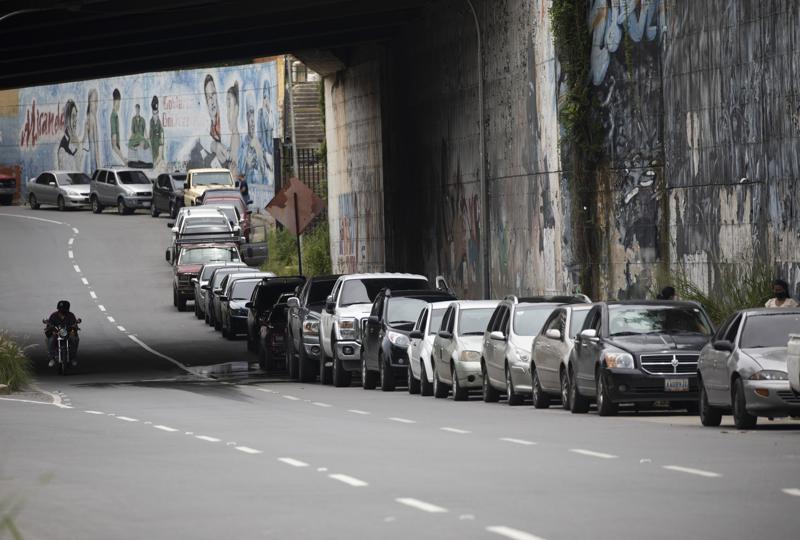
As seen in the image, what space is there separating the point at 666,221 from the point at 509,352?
8.50 metres

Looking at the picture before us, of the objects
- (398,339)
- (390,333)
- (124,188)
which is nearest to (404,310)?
(398,339)

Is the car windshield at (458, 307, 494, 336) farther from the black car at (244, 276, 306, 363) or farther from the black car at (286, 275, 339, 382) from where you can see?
the black car at (244, 276, 306, 363)

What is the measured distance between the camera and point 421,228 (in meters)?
50.6

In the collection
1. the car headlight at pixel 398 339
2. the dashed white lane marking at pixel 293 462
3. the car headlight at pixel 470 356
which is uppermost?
the car headlight at pixel 398 339

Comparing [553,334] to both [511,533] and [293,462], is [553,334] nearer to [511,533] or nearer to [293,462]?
[293,462]

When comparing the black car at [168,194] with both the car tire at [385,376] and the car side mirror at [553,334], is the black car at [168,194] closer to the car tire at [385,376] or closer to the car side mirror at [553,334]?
the car tire at [385,376]

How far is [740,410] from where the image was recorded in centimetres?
1936

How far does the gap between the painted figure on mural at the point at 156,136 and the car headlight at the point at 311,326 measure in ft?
196

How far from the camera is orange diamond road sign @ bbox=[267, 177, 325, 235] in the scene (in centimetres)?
4612

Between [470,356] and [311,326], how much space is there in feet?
23.4

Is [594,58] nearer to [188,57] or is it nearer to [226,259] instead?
[188,57]

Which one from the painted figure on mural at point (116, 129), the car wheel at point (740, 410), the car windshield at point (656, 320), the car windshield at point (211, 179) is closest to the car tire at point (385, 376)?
the car windshield at point (656, 320)

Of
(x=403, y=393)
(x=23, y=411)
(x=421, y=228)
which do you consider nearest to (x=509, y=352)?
(x=403, y=393)

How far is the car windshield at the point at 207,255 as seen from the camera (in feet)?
189
